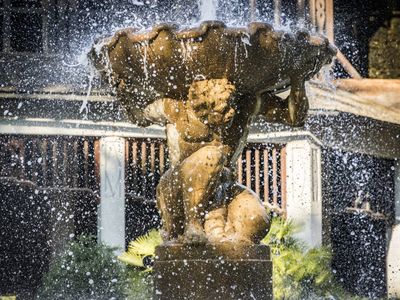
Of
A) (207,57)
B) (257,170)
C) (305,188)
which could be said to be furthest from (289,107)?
(305,188)

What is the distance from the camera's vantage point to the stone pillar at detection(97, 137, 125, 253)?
45.5ft

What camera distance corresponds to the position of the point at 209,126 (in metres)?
6.24

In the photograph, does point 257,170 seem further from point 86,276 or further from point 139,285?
point 86,276

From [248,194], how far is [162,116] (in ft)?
2.79

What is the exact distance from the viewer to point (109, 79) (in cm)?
673

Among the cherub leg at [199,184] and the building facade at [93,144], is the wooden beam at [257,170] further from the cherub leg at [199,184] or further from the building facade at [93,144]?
the cherub leg at [199,184]

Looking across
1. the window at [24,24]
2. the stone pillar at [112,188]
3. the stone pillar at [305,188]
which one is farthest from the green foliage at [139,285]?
the window at [24,24]

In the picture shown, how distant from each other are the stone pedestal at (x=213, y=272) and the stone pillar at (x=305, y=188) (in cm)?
820

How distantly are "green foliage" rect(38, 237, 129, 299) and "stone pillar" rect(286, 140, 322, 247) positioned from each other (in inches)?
140

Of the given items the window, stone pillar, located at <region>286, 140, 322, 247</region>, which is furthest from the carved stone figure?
the window

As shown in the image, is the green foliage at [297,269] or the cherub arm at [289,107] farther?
the green foliage at [297,269]

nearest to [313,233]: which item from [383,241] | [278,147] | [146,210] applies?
[278,147]

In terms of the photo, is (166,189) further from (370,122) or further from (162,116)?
(370,122)

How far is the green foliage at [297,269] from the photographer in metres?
11.5
